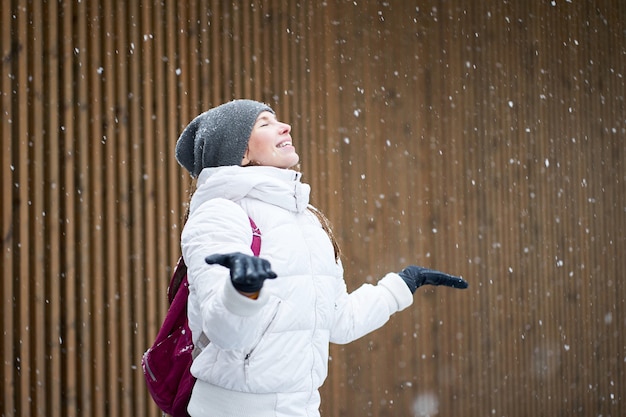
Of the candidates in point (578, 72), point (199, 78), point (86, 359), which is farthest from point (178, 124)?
point (578, 72)

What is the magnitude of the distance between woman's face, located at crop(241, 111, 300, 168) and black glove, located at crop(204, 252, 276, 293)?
54 centimetres

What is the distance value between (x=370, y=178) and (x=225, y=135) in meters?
2.38

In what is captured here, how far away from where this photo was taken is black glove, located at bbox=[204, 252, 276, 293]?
1310mm

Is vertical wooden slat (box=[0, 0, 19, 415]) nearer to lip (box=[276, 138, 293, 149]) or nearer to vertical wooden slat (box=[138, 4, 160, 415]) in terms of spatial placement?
vertical wooden slat (box=[138, 4, 160, 415])

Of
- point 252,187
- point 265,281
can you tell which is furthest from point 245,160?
point 265,281

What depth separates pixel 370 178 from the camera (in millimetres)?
4164

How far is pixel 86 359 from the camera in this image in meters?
3.14

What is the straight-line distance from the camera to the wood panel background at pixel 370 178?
307cm

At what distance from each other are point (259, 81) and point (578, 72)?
8.85ft

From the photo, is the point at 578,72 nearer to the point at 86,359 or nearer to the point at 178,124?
the point at 178,124

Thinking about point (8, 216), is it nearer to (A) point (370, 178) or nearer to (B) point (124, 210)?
(B) point (124, 210)

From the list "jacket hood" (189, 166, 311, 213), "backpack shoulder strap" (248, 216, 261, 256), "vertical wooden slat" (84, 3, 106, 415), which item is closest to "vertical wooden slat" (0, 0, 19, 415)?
"vertical wooden slat" (84, 3, 106, 415)

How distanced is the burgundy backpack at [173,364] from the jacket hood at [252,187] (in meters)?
0.07

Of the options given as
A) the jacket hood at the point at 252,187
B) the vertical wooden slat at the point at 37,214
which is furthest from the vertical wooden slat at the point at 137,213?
the jacket hood at the point at 252,187
